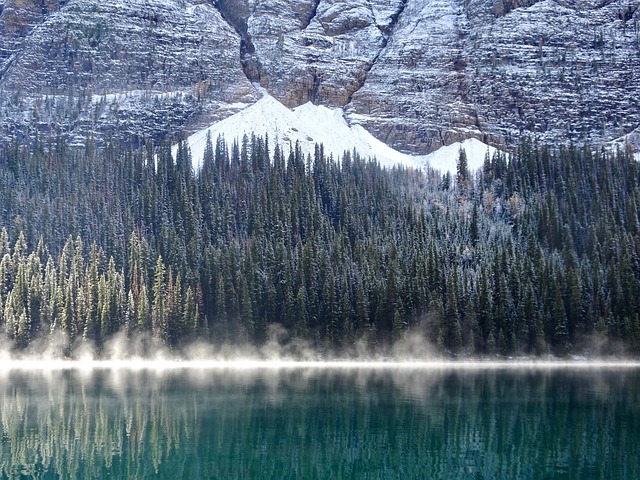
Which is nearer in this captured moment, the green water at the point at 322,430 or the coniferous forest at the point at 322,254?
the green water at the point at 322,430

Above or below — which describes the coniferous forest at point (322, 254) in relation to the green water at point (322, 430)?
above

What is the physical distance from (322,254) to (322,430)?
7492cm

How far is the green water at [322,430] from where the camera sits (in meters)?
36.4

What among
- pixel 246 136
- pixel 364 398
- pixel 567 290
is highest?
pixel 246 136

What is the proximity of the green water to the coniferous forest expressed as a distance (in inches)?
1383

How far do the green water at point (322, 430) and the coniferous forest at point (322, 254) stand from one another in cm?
3512

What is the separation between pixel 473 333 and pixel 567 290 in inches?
574

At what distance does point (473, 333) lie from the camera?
107 meters

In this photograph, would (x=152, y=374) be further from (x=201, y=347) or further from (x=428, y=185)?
(x=428, y=185)

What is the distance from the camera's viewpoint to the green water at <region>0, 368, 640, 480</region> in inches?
1435

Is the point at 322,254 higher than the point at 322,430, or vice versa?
the point at 322,254

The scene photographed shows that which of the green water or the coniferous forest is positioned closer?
the green water

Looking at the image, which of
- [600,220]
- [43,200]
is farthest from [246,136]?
[600,220]

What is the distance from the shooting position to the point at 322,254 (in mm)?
120125
